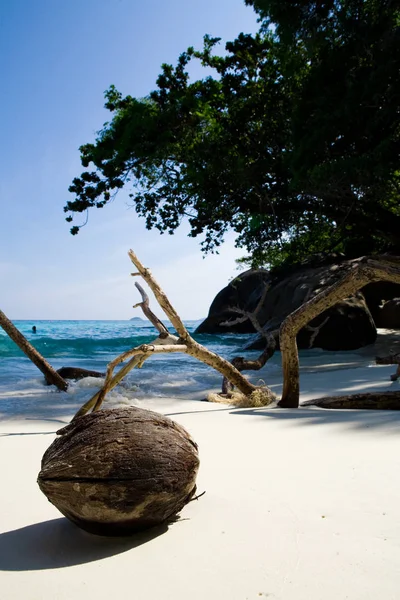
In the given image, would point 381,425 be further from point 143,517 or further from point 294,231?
point 294,231

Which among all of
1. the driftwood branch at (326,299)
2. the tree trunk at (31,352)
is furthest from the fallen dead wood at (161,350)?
the tree trunk at (31,352)

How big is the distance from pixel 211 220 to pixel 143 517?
12968 millimetres

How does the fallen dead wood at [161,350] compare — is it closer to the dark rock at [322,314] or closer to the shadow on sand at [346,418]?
the shadow on sand at [346,418]

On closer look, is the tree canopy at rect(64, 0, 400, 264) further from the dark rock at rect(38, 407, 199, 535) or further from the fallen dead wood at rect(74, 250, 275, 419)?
the dark rock at rect(38, 407, 199, 535)

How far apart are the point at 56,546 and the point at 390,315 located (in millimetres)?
20776

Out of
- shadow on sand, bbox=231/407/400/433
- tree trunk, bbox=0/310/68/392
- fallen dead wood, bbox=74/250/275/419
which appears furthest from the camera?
tree trunk, bbox=0/310/68/392

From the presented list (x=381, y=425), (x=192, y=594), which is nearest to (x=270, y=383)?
(x=381, y=425)

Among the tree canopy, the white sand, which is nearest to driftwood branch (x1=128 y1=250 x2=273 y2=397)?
the white sand

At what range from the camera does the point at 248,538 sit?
6.85 feet

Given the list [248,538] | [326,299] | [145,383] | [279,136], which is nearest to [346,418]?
[326,299]

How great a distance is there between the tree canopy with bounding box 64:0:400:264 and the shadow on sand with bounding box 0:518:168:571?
9.39 metres

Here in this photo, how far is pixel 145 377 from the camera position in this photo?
11422 millimetres

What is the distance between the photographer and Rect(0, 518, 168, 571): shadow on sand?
2.00 meters

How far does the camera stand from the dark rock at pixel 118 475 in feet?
6.86
